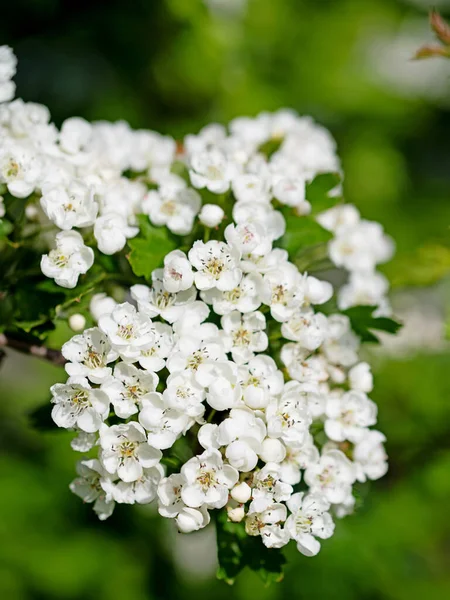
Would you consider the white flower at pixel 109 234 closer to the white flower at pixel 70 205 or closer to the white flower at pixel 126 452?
the white flower at pixel 70 205

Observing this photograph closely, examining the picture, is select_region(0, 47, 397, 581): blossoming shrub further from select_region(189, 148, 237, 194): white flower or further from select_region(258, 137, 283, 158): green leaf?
select_region(258, 137, 283, 158): green leaf

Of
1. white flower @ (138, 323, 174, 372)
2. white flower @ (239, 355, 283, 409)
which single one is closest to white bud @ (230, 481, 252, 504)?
white flower @ (239, 355, 283, 409)

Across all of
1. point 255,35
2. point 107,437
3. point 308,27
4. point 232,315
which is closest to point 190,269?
point 232,315

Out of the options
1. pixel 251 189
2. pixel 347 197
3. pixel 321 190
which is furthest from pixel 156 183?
pixel 347 197

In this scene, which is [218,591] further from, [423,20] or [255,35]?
[423,20]

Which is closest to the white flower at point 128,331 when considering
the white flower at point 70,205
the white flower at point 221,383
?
the white flower at point 221,383
